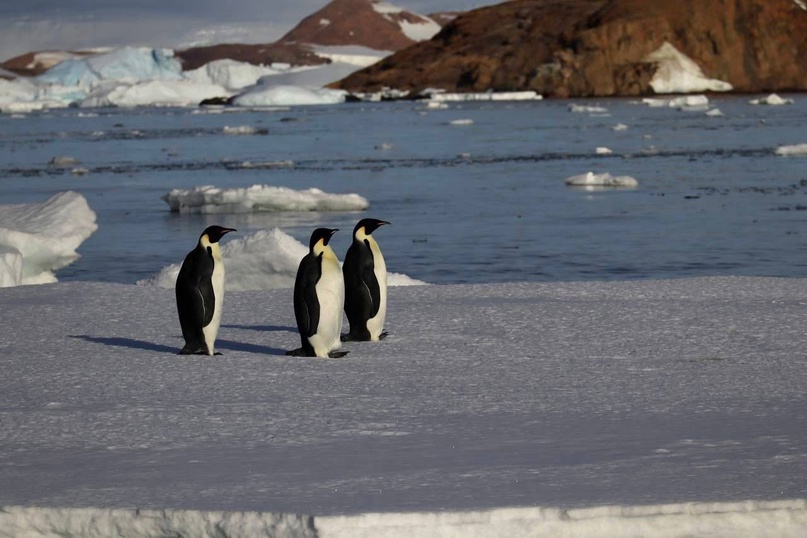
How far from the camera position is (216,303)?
571 centimetres

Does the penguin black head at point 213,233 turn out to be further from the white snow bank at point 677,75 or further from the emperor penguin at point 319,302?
the white snow bank at point 677,75

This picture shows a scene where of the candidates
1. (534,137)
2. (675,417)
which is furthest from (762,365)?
(534,137)

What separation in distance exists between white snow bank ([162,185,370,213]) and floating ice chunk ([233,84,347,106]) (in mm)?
58414

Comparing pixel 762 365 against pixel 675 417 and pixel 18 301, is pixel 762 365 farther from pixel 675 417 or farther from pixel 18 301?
pixel 18 301

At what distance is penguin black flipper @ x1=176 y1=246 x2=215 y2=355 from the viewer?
5.62 meters

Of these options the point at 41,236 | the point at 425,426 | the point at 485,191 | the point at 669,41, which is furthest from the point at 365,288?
the point at 669,41

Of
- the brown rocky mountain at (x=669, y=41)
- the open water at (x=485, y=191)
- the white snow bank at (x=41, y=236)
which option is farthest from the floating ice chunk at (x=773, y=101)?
the white snow bank at (x=41, y=236)

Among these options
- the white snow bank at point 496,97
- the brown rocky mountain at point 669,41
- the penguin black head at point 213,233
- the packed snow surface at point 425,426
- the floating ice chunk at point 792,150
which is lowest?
the white snow bank at point 496,97

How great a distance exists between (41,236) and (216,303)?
17.2ft

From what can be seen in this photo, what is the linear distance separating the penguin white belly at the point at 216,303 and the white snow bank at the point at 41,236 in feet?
12.4

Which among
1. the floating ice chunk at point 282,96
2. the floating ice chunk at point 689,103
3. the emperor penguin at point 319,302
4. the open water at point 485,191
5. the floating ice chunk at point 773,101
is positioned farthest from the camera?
the floating ice chunk at point 282,96

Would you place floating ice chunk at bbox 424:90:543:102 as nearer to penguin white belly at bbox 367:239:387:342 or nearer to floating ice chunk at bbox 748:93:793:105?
floating ice chunk at bbox 748:93:793:105

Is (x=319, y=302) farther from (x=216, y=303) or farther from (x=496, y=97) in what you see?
(x=496, y=97)

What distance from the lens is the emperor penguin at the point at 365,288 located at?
19.7ft
